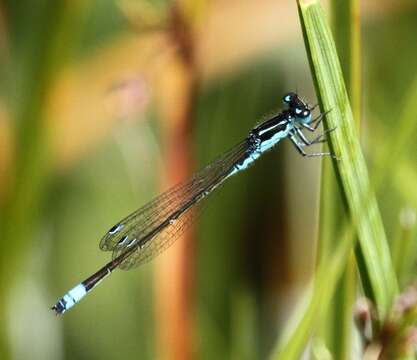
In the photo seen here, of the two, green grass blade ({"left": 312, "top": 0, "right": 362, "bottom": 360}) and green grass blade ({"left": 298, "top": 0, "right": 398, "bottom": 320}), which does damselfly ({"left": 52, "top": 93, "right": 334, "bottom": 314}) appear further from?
green grass blade ({"left": 298, "top": 0, "right": 398, "bottom": 320})

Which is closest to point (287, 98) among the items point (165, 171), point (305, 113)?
point (305, 113)

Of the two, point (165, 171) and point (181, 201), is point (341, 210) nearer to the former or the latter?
point (165, 171)

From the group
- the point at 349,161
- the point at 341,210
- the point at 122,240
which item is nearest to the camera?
the point at 349,161

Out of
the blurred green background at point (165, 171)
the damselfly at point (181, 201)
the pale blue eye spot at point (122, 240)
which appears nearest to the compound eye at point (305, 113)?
the damselfly at point (181, 201)

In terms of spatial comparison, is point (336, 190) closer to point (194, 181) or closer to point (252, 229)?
point (194, 181)

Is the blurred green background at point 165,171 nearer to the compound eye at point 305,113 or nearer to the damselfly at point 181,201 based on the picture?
the damselfly at point 181,201

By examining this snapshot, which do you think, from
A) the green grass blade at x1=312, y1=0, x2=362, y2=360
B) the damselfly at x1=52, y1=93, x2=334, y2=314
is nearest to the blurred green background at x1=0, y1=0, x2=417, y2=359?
the damselfly at x1=52, y1=93, x2=334, y2=314
